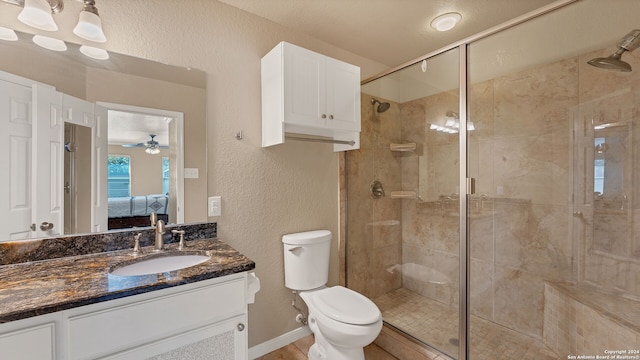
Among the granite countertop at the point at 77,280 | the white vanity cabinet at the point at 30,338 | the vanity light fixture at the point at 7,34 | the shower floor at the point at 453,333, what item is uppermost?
the vanity light fixture at the point at 7,34

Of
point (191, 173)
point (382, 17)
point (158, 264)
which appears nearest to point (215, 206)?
point (191, 173)

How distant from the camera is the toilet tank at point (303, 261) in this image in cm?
194

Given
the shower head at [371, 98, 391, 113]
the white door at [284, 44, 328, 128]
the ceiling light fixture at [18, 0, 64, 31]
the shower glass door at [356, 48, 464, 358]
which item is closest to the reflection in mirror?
the shower glass door at [356, 48, 464, 358]

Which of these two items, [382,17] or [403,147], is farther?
[403,147]

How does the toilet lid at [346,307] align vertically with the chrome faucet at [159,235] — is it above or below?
below

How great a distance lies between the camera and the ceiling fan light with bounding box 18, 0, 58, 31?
114cm

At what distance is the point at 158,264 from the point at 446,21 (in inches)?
97.5

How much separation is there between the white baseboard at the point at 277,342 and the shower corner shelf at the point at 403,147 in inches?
67.1

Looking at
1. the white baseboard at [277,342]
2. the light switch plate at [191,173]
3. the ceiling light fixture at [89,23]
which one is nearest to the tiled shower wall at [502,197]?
the white baseboard at [277,342]

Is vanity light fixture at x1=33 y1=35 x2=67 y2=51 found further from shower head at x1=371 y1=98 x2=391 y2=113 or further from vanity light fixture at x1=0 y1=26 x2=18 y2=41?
shower head at x1=371 y1=98 x2=391 y2=113

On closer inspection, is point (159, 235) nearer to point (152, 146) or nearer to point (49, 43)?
point (152, 146)

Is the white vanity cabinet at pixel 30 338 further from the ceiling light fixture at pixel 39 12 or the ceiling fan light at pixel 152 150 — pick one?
the ceiling light fixture at pixel 39 12

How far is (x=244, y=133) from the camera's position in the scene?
1845 millimetres

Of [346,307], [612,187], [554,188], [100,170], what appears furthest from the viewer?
[554,188]
